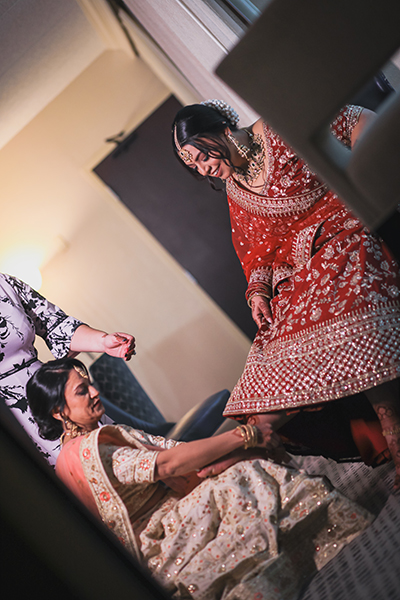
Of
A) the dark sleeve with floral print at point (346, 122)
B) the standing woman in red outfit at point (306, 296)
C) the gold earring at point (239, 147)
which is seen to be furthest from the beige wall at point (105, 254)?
the dark sleeve with floral print at point (346, 122)

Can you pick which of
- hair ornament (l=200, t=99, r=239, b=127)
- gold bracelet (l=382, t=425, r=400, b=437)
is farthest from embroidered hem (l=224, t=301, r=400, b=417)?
hair ornament (l=200, t=99, r=239, b=127)

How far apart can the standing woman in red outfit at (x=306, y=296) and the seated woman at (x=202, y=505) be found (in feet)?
0.48

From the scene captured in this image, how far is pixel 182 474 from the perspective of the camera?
0.93m

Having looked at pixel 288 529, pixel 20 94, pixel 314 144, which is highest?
pixel 20 94

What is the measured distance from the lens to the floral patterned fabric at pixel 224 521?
2.79ft

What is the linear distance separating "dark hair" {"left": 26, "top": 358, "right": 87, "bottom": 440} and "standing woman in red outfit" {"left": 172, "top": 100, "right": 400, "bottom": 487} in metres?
0.42

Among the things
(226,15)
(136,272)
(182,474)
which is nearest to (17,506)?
(182,474)

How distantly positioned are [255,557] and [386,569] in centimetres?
25

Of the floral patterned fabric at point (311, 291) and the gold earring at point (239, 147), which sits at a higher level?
the gold earring at point (239, 147)

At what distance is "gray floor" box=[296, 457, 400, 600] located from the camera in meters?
0.78

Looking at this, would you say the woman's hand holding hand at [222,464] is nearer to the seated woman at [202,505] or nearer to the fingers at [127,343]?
the seated woman at [202,505]

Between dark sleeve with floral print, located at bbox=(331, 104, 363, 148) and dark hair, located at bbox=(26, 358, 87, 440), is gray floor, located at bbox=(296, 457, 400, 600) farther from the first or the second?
dark sleeve with floral print, located at bbox=(331, 104, 363, 148)

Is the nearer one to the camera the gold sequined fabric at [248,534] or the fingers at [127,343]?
the gold sequined fabric at [248,534]

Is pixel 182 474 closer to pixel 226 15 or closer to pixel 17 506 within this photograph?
pixel 17 506
